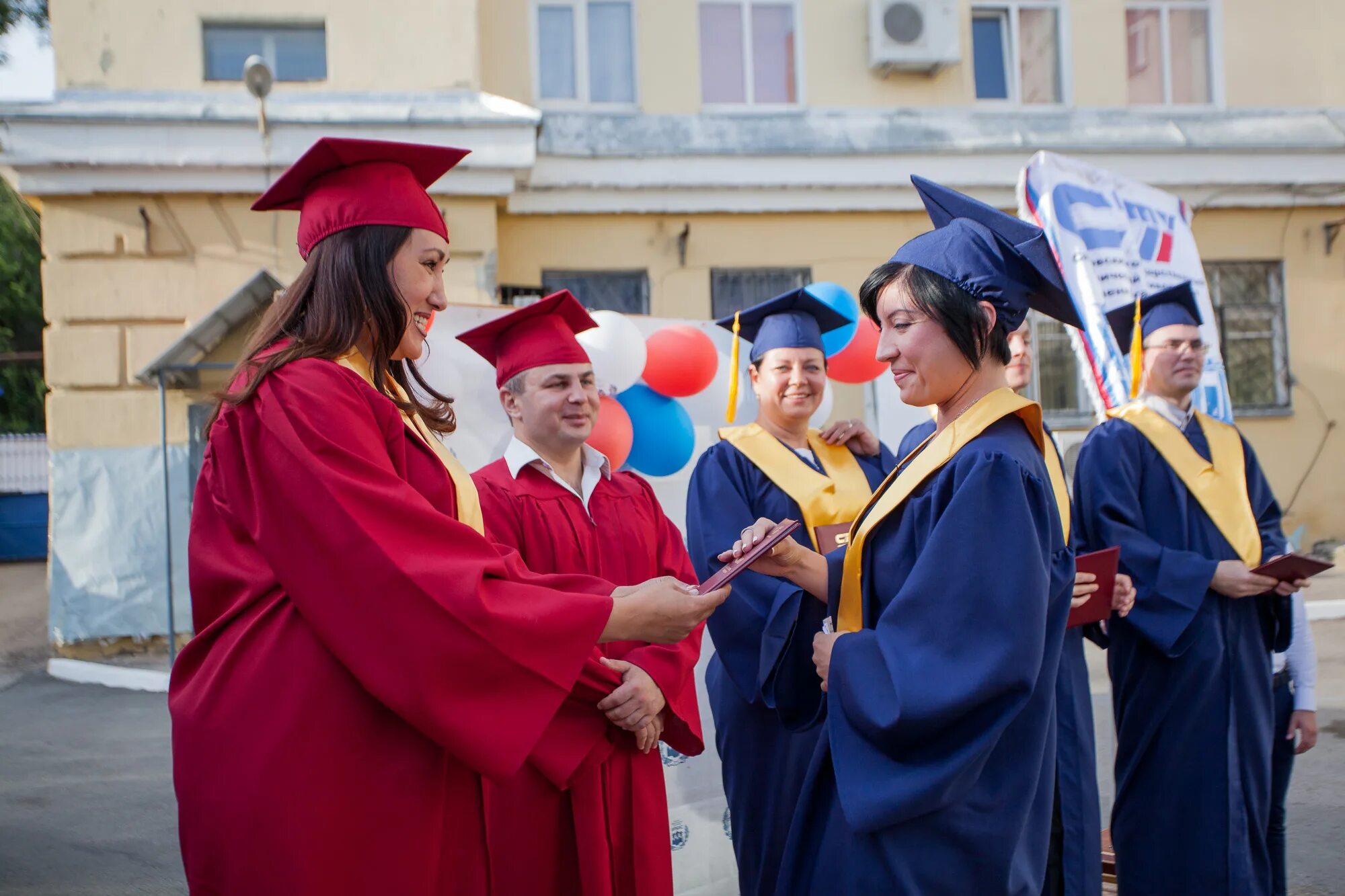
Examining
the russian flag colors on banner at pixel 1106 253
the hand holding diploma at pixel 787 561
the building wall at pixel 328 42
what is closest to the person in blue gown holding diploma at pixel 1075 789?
the hand holding diploma at pixel 787 561

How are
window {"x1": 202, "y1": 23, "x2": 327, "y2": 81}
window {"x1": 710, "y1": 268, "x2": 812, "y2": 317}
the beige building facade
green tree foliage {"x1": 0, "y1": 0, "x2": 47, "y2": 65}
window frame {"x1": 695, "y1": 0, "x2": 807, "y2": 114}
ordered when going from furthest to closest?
green tree foliage {"x1": 0, "y1": 0, "x2": 47, "y2": 65}
window frame {"x1": 695, "y1": 0, "x2": 807, "y2": 114}
window {"x1": 710, "y1": 268, "x2": 812, "y2": 317}
window {"x1": 202, "y1": 23, "x2": 327, "y2": 81}
the beige building facade

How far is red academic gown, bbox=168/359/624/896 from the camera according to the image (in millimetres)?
1711

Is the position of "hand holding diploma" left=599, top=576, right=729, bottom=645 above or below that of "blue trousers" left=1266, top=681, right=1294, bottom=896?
above

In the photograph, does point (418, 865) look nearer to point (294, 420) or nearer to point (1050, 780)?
point (294, 420)

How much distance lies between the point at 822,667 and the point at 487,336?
1.79 meters

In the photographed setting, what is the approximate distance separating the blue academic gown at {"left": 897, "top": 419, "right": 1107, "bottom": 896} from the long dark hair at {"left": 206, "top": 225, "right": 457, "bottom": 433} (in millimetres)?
A: 1885

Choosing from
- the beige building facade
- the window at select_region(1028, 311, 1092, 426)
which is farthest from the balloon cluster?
the window at select_region(1028, 311, 1092, 426)

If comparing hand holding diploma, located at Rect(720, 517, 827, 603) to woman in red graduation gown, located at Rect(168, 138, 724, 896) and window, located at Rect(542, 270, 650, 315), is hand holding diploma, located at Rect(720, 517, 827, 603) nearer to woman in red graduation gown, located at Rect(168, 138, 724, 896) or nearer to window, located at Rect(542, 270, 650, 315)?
woman in red graduation gown, located at Rect(168, 138, 724, 896)

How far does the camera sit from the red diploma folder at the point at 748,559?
2082 millimetres

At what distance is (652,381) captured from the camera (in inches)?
182

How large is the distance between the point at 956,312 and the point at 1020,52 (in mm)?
9691

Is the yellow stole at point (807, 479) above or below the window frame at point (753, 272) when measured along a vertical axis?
below

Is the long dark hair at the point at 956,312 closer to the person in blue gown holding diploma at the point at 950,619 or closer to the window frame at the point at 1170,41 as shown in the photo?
the person in blue gown holding diploma at the point at 950,619

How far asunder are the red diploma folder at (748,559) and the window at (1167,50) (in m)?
10.4
